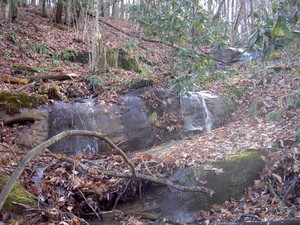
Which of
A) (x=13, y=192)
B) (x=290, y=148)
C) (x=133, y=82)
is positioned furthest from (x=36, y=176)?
(x=133, y=82)

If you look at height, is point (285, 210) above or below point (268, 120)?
below

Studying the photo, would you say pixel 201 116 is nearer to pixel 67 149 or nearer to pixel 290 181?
pixel 67 149

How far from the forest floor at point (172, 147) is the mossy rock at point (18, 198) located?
0.49 feet

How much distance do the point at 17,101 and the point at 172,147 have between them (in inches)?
170

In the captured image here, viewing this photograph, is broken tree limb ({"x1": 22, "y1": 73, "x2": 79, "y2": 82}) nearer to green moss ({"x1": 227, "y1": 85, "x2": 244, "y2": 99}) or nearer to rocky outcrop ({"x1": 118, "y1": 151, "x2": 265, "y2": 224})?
green moss ({"x1": 227, "y1": 85, "x2": 244, "y2": 99})

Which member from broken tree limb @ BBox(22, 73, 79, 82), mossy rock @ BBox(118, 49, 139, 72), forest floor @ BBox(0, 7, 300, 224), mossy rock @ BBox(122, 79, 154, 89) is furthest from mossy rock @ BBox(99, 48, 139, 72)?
mossy rock @ BBox(122, 79, 154, 89)

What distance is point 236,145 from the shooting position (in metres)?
7.24

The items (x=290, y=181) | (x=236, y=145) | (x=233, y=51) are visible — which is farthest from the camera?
(x=233, y=51)

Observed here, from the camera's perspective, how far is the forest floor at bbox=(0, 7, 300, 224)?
218 inches

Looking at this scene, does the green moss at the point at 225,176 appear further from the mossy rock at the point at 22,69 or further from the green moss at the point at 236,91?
the mossy rock at the point at 22,69

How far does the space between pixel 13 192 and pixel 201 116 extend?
7.38 meters

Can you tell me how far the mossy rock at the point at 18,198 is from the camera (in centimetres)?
463

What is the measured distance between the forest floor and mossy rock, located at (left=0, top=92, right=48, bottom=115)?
0.32 metres

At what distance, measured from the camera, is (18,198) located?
478cm
